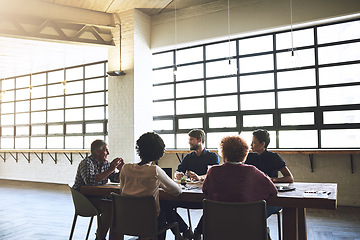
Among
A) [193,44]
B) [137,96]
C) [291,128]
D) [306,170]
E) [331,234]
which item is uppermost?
[193,44]

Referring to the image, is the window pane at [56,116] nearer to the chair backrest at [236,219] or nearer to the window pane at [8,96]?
the window pane at [8,96]

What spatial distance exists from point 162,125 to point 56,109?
149 inches

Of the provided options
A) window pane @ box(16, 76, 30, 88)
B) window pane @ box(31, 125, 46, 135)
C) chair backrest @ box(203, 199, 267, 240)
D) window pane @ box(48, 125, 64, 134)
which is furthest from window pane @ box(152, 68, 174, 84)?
chair backrest @ box(203, 199, 267, 240)

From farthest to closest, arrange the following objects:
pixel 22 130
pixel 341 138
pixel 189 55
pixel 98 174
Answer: pixel 22 130 → pixel 189 55 → pixel 341 138 → pixel 98 174

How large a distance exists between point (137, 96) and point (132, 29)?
1.40 metres

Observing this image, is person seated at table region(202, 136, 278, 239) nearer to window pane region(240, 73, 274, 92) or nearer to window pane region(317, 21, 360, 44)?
window pane region(240, 73, 274, 92)

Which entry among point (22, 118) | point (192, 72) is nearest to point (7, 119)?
point (22, 118)

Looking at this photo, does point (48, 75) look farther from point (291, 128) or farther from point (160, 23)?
point (291, 128)

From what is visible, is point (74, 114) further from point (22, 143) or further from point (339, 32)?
point (339, 32)

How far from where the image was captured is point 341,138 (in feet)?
18.3

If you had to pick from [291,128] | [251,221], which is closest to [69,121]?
[291,128]

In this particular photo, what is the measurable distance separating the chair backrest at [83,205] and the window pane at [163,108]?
4.45 metres

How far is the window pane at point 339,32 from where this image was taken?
18.3 feet

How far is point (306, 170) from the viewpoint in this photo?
577 centimetres
